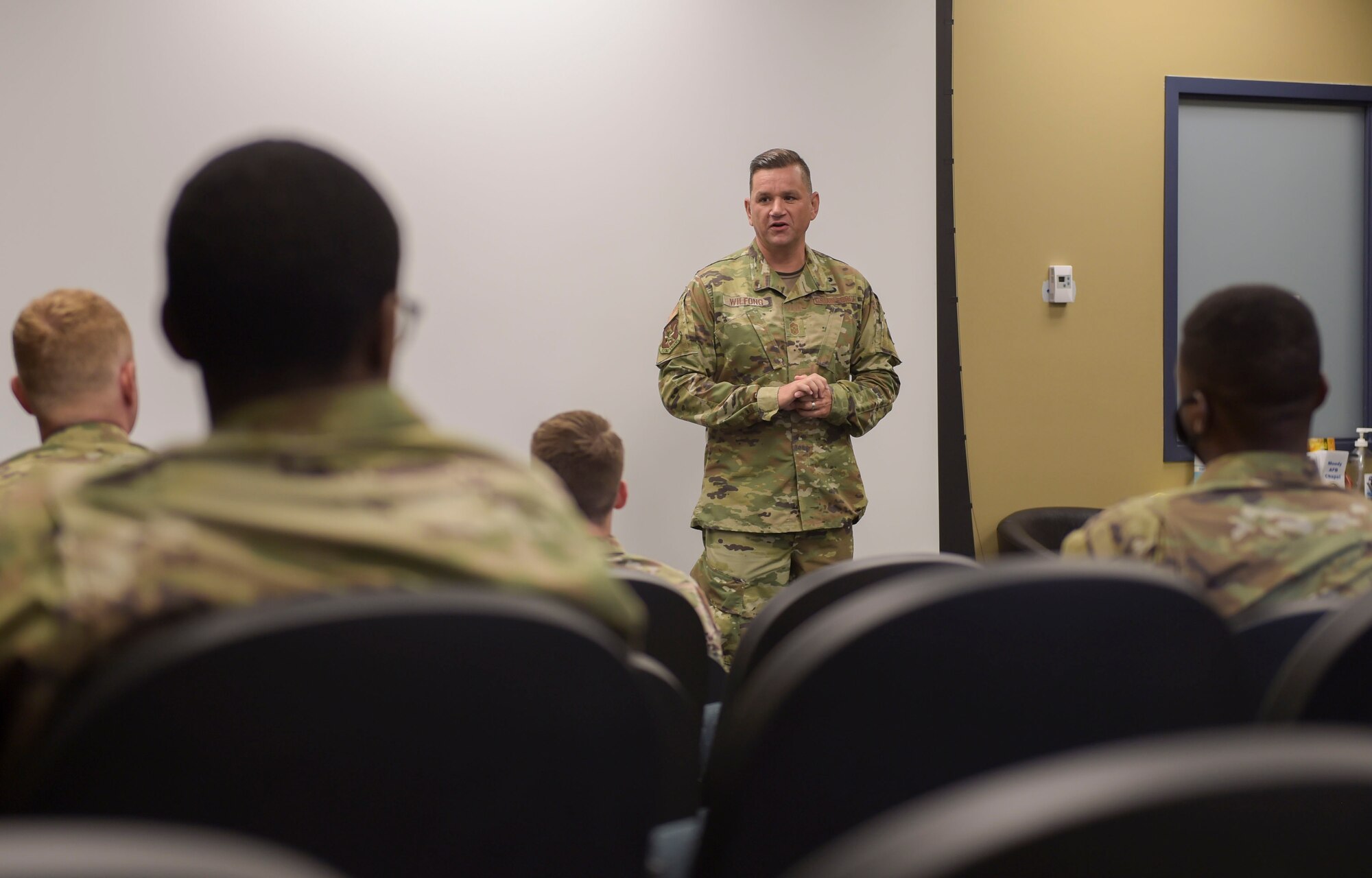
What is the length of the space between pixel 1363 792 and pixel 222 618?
55 cm

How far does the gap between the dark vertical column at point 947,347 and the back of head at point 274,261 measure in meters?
3.55

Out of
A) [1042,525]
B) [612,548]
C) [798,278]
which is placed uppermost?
[798,278]

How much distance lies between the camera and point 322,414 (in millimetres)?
892

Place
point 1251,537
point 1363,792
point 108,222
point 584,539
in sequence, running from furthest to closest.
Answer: point 108,222 → point 1251,537 → point 584,539 → point 1363,792

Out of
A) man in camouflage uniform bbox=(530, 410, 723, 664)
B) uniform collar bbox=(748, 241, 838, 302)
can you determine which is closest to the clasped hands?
uniform collar bbox=(748, 241, 838, 302)

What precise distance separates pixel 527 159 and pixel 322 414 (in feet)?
10.2

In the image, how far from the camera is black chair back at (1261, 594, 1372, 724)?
0.75 m

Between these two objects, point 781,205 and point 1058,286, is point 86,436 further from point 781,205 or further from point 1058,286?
point 1058,286

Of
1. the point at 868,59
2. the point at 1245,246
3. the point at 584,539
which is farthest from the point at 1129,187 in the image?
the point at 584,539

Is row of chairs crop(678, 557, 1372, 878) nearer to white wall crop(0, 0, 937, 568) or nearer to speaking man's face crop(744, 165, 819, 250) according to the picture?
speaking man's face crop(744, 165, 819, 250)

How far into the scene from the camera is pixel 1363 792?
0.38 m

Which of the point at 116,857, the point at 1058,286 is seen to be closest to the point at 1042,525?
the point at 1058,286

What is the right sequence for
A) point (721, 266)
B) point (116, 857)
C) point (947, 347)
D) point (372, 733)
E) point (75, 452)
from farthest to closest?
point (947, 347), point (721, 266), point (75, 452), point (372, 733), point (116, 857)

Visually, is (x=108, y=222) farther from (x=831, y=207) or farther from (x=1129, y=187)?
(x=1129, y=187)
